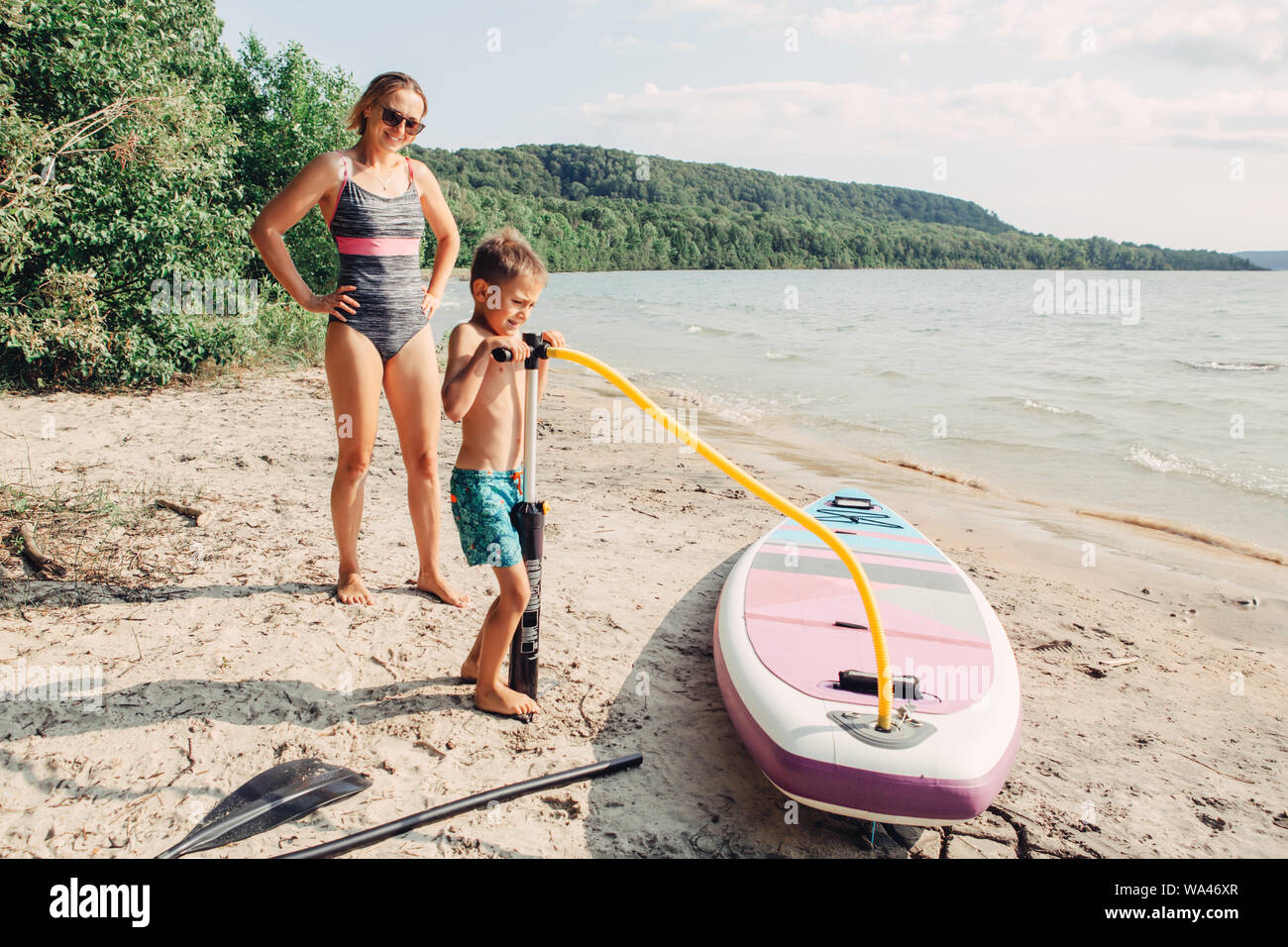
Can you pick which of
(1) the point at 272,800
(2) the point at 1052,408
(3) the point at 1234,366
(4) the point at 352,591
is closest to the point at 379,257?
(4) the point at 352,591

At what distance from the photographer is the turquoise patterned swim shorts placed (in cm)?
306

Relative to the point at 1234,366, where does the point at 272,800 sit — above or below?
below

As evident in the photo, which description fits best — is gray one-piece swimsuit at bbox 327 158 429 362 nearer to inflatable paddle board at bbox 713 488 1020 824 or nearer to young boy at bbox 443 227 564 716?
young boy at bbox 443 227 564 716

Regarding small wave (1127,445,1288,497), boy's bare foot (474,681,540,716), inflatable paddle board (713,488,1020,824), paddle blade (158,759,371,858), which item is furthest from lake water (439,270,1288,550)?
paddle blade (158,759,371,858)

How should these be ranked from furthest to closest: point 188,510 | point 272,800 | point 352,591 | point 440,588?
point 188,510 < point 440,588 < point 352,591 < point 272,800

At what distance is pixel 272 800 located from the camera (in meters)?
2.64

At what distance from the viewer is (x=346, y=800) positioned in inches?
107

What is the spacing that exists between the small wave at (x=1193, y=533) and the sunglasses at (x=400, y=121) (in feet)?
23.7

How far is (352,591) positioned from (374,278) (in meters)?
1.59

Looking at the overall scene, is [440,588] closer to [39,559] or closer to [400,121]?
[39,559]

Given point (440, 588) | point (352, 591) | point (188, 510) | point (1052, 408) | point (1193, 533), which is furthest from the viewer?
point (1052, 408)

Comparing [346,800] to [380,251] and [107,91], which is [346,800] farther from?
[107,91]

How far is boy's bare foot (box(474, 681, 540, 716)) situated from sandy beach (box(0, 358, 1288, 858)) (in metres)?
0.08
